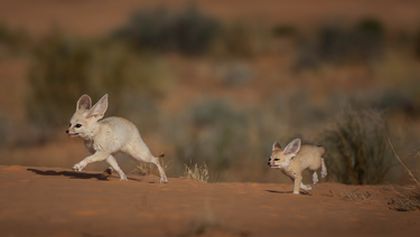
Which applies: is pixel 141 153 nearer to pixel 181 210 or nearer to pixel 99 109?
pixel 99 109

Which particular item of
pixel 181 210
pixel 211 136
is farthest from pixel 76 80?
pixel 181 210

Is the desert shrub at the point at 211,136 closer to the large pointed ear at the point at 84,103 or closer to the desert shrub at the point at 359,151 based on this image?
the desert shrub at the point at 359,151

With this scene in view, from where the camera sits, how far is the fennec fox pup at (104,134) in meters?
10.3

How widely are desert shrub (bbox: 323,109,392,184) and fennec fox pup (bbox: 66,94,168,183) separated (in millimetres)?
3752

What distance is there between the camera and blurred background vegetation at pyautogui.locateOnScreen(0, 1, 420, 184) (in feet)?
48.8

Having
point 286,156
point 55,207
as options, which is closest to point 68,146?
point 286,156

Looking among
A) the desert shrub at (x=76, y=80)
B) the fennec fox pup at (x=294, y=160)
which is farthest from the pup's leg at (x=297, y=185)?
the desert shrub at (x=76, y=80)

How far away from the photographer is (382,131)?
44.0 feet

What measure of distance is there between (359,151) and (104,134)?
465 centimetres

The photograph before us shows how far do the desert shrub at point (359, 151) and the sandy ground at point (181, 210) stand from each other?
2.78 meters

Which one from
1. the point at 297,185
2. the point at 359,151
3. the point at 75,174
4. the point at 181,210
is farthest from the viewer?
the point at 359,151

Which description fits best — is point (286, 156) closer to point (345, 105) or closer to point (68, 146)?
point (345, 105)

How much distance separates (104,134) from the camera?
10.3 metres

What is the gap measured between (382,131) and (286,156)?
3.45 meters
